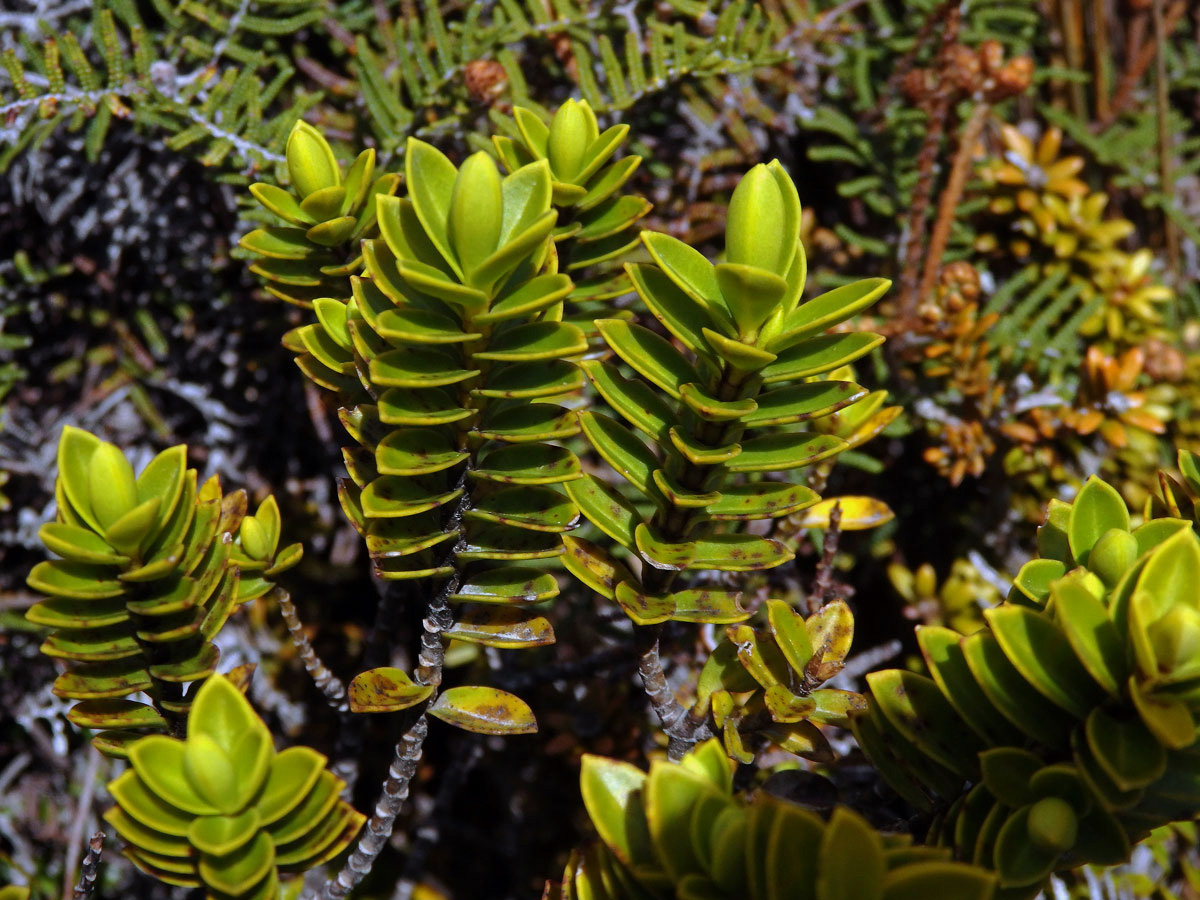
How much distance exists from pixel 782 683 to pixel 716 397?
249mm

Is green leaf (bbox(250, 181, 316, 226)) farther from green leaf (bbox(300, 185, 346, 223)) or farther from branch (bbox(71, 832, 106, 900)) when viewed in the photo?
branch (bbox(71, 832, 106, 900))

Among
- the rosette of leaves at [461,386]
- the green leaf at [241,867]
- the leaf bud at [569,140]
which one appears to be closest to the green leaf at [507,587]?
the rosette of leaves at [461,386]

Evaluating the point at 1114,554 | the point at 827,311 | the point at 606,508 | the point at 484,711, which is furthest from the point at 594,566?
the point at 1114,554

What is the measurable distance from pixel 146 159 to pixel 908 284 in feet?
3.48

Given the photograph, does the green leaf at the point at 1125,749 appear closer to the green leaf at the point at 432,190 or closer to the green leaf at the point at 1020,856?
the green leaf at the point at 1020,856

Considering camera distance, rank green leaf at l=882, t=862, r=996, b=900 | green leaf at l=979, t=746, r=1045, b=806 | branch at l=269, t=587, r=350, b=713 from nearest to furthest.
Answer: green leaf at l=882, t=862, r=996, b=900 → green leaf at l=979, t=746, r=1045, b=806 → branch at l=269, t=587, r=350, b=713

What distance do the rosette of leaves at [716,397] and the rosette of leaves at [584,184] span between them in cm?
12

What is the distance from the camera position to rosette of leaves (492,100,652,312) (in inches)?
29.6

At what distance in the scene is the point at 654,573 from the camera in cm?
72

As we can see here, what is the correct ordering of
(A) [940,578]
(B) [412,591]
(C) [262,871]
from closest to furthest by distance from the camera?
(C) [262,871] → (B) [412,591] → (A) [940,578]

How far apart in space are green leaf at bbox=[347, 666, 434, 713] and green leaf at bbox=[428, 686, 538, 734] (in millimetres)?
28

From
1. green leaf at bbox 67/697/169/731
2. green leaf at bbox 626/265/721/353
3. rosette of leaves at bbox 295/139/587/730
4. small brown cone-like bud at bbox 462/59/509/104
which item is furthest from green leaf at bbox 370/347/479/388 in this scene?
small brown cone-like bud at bbox 462/59/509/104

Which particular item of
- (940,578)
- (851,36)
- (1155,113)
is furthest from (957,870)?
(1155,113)

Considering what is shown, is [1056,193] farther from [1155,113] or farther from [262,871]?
[262,871]
